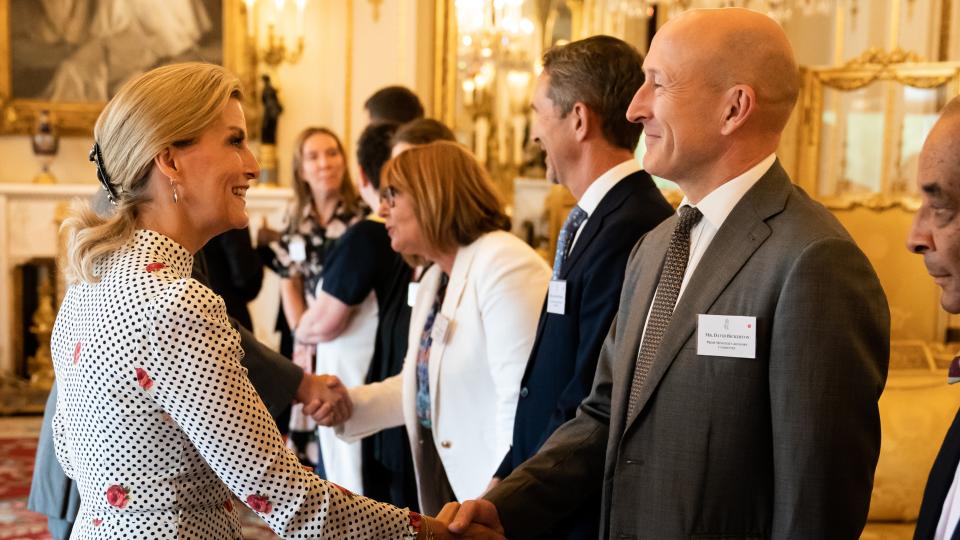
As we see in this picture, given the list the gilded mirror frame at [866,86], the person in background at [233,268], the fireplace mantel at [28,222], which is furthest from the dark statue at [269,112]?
the person in background at [233,268]

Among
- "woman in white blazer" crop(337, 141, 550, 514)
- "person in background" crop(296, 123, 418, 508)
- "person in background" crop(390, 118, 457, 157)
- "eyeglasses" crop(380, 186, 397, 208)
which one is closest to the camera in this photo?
"woman in white blazer" crop(337, 141, 550, 514)

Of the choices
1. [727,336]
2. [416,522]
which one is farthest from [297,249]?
[727,336]

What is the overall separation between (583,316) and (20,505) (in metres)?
4.55

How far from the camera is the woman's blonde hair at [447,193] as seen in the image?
321 cm

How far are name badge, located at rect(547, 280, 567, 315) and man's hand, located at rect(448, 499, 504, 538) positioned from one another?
54 cm

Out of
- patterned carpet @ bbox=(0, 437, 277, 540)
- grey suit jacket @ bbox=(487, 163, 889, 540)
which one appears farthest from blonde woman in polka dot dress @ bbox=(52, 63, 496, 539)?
patterned carpet @ bbox=(0, 437, 277, 540)

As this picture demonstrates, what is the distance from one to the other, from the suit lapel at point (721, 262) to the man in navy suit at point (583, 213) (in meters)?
0.58

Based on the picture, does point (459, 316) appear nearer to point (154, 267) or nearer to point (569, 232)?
point (569, 232)

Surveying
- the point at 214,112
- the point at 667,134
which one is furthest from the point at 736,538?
the point at 214,112

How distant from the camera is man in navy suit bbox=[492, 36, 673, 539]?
8.35ft

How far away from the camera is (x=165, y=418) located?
1824 millimetres

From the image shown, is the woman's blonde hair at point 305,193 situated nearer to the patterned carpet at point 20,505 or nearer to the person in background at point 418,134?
the person in background at point 418,134

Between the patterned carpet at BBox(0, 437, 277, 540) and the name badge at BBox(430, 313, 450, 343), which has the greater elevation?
the name badge at BBox(430, 313, 450, 343)

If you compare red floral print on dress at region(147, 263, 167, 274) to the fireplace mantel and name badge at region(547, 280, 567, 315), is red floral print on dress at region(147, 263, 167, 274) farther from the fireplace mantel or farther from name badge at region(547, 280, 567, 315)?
the fireplace mantel
